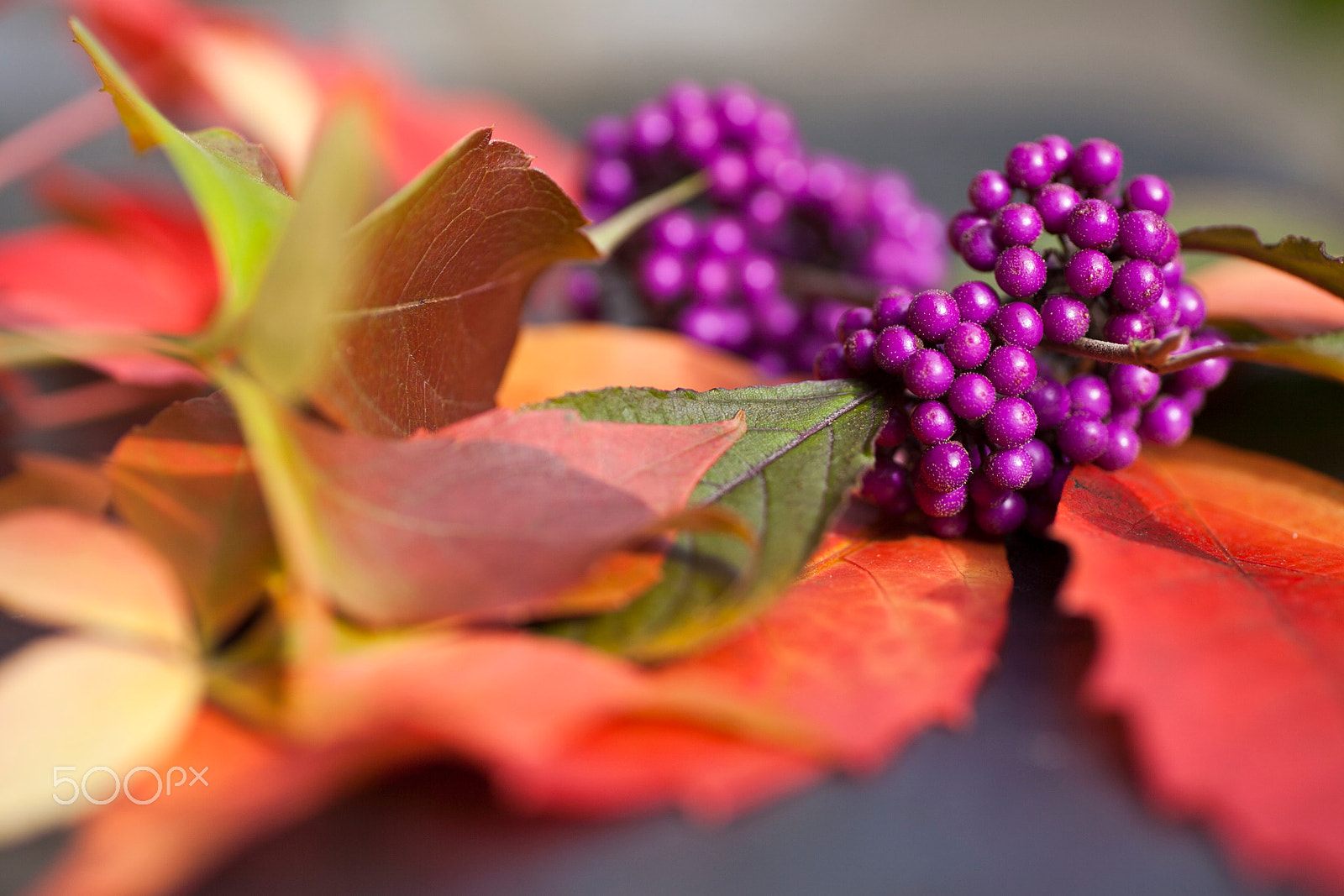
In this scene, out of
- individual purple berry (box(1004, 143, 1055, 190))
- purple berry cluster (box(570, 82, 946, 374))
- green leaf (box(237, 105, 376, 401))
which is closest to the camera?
green leaf (box(237, 105, 376, 401))

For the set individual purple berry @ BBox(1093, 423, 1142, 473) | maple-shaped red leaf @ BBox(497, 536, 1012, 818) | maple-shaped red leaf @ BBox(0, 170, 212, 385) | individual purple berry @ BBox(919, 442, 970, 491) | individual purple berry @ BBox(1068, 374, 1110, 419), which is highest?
individual purple berry @ BBox(1068, 374, 1110, 419)

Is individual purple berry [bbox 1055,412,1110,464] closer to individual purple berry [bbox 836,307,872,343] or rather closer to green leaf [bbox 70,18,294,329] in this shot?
individual purple berry [bbox 836,307,872,343]

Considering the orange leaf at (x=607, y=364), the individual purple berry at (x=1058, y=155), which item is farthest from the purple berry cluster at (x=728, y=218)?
the individual purple berry at (x=1058, y=155)

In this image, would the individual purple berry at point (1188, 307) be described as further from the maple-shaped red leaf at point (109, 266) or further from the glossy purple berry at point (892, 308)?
the maple-shaped red leaf at point (109, 266)

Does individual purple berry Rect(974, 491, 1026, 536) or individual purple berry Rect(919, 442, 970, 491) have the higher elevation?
individual purple berry Rect(919, 442, 970, 491)

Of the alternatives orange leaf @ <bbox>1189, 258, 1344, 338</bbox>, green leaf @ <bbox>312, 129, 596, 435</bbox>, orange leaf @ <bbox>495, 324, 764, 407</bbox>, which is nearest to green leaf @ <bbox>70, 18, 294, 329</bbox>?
green leaf @ <bbox>312, 129, 596, 435</bbox>

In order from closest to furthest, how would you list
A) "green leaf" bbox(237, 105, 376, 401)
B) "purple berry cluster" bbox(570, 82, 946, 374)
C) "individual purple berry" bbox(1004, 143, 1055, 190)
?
"green leaf" bbox(237, 105, 376, 401)
"individual purple berry" bbox(1004, 143, 1055, 190)
"purple berry cluster" bbox(570, 82, 946, 374)

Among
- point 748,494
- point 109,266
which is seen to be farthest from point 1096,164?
point 109,266
